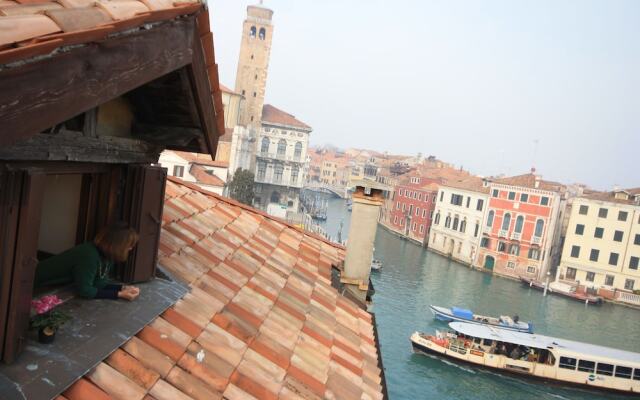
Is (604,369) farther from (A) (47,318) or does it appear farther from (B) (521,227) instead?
(A) (47,318)

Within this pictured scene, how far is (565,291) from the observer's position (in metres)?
40.7

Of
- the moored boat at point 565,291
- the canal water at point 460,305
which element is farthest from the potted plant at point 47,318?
the moored boat at point 565,291

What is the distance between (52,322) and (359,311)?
412cm

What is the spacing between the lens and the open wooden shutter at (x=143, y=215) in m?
3.40

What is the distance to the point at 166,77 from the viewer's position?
3080mm

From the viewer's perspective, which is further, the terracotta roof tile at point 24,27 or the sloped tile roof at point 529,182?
the sloped tile roof at point 529,182

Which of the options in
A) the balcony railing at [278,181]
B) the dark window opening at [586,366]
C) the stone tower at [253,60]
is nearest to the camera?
the dark window opening at [586,366]

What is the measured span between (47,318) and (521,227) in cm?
4825

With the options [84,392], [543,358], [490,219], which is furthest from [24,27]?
[490,219]

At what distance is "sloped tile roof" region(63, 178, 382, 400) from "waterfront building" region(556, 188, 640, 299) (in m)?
44.2

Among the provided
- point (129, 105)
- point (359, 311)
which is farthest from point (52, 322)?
point (359, 311)

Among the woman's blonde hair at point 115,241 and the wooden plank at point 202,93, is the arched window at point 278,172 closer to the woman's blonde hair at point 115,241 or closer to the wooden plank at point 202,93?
the wooden plank at point 202,93

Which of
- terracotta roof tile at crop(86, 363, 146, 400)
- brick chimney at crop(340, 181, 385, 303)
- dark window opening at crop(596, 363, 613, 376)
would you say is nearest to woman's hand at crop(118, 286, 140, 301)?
terracotta roof tile at crop(86, 363, 146, 400)

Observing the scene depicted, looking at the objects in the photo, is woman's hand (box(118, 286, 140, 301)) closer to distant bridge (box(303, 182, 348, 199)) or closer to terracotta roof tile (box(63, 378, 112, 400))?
terracotta roof tile (box(63, 378, 112, 400))
